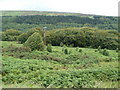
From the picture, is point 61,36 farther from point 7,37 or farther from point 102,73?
point 102,73

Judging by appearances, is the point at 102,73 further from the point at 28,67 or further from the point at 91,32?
the point at 91,32

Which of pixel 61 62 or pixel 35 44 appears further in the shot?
pixel 35 44

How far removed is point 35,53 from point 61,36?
41.8 feet

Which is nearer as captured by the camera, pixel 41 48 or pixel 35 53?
pixel 35 53

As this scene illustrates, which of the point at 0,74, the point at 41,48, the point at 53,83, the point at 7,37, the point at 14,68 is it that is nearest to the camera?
the point at 53,83

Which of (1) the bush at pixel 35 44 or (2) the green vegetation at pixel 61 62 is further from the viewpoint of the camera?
(1) the bush at pixel 35 44

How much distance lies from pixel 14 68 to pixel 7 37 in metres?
23.7

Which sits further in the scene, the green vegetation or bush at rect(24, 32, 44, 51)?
bush at rect(24, 32, 44, 51)

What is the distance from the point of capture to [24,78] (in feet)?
27.3

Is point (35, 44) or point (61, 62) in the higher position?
point (35, 44)

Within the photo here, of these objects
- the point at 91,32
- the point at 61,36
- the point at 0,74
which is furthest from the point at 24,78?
the point at 91,32

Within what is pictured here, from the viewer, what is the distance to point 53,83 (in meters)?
7.52

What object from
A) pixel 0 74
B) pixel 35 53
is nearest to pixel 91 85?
pixel 0 74

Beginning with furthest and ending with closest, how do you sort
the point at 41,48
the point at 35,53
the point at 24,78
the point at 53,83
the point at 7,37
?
the point at 7,37 → the point at 41,48 → the point at 35,53 → the point at 24,78 → the point at 53,83
